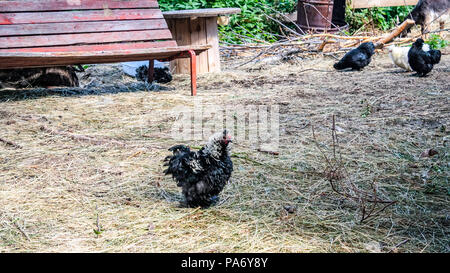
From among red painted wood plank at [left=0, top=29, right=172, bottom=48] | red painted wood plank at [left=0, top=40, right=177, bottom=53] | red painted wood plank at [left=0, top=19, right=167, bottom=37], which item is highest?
red painted wood plank at [left=0, top=19, right=167, bottom=37]

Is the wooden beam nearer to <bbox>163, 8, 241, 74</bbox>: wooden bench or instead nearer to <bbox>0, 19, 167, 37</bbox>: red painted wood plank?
<bbox>163, 8, 241, 74</bbox>: wooden bench

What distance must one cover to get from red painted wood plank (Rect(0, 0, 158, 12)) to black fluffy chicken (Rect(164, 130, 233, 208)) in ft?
15.5

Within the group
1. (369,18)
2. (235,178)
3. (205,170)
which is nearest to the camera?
(205,170)

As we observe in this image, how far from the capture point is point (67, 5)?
6613 millimetres

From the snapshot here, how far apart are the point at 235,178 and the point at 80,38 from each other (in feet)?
13.7

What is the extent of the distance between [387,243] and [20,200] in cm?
233

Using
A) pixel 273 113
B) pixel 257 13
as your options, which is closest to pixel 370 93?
pixel 273 113

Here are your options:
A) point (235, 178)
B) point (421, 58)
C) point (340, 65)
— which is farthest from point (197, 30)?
point (235, 178)

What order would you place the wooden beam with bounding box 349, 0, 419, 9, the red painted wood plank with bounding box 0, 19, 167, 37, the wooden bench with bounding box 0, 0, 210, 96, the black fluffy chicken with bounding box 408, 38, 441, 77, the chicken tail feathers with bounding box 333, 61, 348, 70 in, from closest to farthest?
1. the wooden bench with bounding box 0, 0, 210, 96
2. the red painted wood plank with bounding box 0, 19, 167, 37
3. the black fluffy chicken with bounding box 408, 38, 441, 77
4. the chicken tail feathers with bounding box 333, 61, 348, 70
5. the wooden beam with bounding box 349, 0, 419, 9

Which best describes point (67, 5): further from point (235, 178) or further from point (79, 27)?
point (235, 178)

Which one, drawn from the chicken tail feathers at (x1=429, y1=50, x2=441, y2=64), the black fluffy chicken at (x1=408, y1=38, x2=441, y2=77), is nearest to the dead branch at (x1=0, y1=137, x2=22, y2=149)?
the black fluffy chicken at (x1=408, y1=38, x2=441, y2=77)

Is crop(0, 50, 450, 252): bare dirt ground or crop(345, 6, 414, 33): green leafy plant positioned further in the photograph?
crop(345, 6, 414, 33): green leafy plant

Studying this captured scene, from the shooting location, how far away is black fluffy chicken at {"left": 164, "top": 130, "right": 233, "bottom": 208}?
2.78 meters
